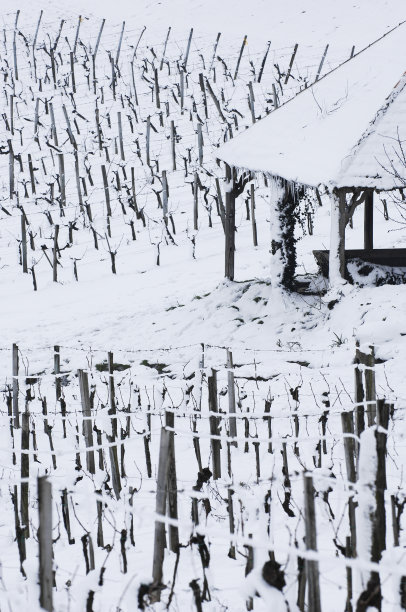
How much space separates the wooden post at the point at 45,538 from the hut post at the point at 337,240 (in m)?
9.07

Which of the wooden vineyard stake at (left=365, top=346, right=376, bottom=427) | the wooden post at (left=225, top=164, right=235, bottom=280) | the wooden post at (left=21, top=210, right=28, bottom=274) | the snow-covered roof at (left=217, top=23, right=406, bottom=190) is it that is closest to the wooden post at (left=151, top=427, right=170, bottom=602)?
the wooden vineyard stake at (left=365, top=346, right=376, bottom=427)

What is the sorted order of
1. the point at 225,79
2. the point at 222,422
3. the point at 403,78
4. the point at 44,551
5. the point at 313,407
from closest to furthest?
the point at 44,551
the point at 222,422
the point at 313,407
the point at 403,78
the point at 225,79

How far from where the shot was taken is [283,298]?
43.3 ft

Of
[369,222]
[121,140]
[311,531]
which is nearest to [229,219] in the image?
[369,222]

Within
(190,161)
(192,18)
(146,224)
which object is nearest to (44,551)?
(146,224)

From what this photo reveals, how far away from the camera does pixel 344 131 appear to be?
1212cm

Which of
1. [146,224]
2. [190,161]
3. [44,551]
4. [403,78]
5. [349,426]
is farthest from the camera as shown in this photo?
[190,161]

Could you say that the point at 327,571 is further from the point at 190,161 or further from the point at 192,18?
the point at 192,18

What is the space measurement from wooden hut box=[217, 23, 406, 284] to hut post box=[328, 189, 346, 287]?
0.02m

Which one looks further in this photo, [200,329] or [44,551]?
[200,329]

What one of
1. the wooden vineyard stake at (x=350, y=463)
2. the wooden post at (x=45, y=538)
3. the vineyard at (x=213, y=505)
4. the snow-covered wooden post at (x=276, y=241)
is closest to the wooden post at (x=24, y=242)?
the snow-covered wooden post at (x=276, y=241)

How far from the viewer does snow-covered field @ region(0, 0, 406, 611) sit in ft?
18.7

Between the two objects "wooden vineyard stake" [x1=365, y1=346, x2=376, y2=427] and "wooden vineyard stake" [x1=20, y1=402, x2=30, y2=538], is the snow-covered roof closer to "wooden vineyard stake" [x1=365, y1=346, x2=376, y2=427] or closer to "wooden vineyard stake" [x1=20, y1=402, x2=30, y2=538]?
"wooden vineyard stake" [x1=365, y1=346, x2=376, y2=427]

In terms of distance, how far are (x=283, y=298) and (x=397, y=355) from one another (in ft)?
10.2
